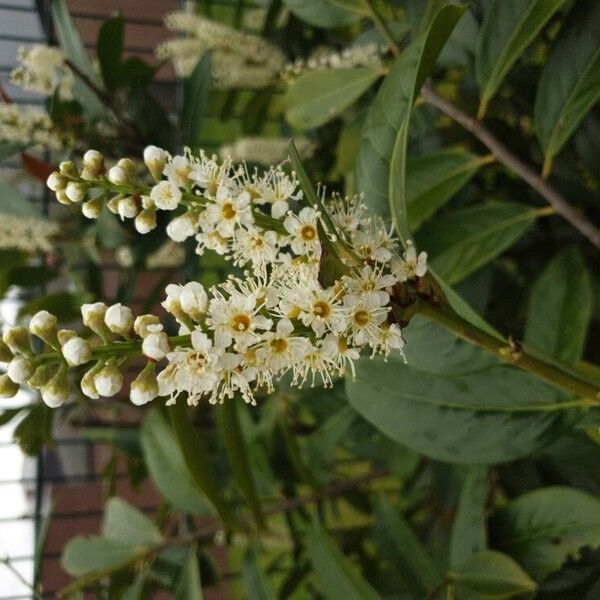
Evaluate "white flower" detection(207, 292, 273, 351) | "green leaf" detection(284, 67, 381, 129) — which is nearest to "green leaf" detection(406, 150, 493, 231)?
"green leaf" detection(284, 67, 381, 129)

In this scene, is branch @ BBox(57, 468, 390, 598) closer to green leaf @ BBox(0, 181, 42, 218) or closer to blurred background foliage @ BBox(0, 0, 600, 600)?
blurred background foliage @ BBox(0, 0, 600, 600)

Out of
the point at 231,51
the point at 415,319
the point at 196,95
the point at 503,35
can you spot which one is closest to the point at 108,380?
the point at 415,319

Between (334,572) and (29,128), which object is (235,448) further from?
(29,128)

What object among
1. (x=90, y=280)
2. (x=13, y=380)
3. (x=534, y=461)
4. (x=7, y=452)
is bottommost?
(x=7, y=452)

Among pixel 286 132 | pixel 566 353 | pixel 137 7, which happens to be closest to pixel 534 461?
pixel 566 353

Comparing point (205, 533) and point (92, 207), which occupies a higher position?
point (92, 207)

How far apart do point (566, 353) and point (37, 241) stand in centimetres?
69

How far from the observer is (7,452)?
1.50m

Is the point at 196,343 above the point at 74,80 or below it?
below

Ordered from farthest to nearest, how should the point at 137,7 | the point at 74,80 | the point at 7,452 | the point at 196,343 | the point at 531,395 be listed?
1. the point at 137,7
2. the point at 7,452
3. the point at 74,80
4. the point at 531,395
5. the point at 196,343

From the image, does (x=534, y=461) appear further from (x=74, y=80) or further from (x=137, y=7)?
(x=137, y=7)

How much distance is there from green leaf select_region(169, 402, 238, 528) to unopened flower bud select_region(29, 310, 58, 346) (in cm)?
13

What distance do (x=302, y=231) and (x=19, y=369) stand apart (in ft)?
0.62

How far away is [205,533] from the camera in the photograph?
3.31 feet
